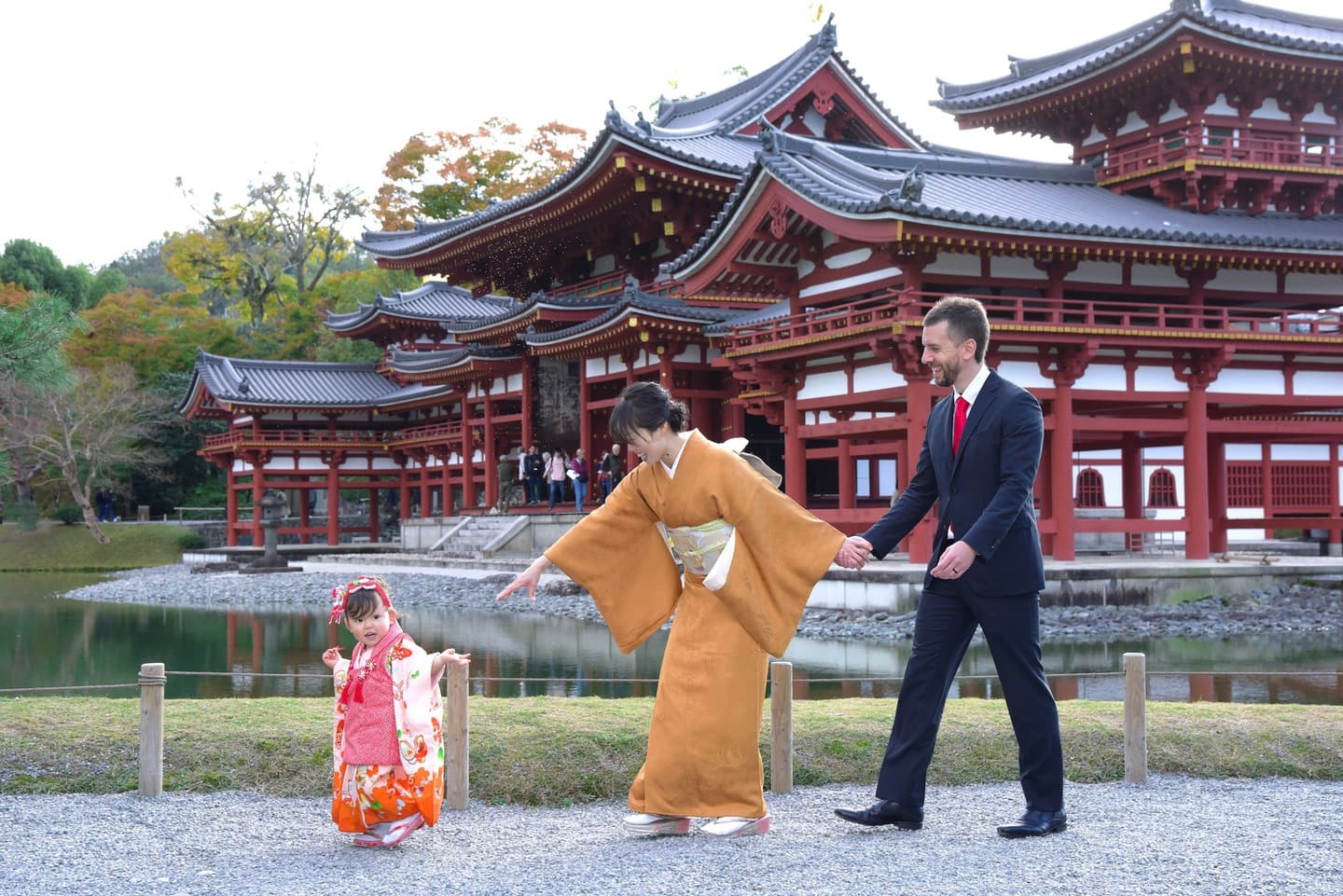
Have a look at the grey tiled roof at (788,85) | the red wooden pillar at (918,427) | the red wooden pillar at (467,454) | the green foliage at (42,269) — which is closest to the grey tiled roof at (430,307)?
the red wooden pillar at (467,454)

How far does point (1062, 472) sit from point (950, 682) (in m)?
12.7

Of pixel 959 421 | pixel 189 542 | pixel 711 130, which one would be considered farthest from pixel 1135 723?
pixel 189 542

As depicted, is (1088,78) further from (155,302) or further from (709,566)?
(155,302)

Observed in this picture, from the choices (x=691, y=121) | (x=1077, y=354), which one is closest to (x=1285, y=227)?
(x=1077, y=354)

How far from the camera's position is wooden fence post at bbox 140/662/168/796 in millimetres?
5500

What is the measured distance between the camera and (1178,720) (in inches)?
252

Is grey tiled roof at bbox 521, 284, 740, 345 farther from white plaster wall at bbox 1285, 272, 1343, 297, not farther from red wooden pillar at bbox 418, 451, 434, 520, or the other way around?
red wooden pillar at bbox 418, 451, 434, 520

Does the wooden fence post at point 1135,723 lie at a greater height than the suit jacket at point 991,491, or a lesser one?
lesser

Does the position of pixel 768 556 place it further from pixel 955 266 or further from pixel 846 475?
pixel 846 475

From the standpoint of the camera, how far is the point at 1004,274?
17375 millimetres

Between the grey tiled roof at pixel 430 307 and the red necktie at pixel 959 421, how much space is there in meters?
29.6

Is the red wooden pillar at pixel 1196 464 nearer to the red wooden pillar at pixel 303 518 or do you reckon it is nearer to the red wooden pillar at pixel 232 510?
the red wooden pillar at pixel 303 518

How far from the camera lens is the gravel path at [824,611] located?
14.6m

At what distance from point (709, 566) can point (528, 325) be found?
20936 millimetres
